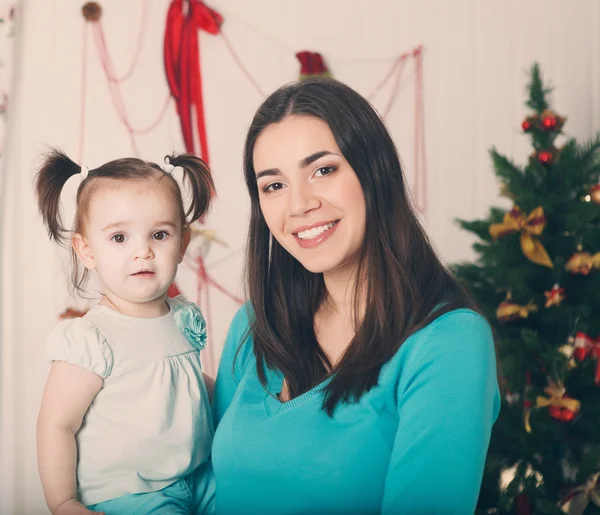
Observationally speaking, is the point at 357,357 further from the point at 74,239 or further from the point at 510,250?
the point at 510,250

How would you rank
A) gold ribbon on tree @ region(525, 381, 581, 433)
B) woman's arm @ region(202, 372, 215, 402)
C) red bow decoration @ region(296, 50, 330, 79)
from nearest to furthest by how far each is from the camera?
woman's arm @ region(202, 372, 215, 402), gold ribbon on tree @ region(525, 381, 581, 433), red bow decoration @ region(296, 50, 330, 79)

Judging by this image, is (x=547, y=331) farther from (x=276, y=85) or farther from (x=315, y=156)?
(x=276, y=85)

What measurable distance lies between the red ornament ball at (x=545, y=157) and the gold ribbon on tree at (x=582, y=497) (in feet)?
3.44

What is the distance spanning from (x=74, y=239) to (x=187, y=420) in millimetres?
445

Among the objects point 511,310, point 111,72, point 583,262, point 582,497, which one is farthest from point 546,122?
point 111,72

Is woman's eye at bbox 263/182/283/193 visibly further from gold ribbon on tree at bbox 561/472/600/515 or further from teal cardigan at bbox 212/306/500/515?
gold ribbon on tree at bbox 561/472/600/515

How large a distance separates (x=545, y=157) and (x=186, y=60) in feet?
6.41

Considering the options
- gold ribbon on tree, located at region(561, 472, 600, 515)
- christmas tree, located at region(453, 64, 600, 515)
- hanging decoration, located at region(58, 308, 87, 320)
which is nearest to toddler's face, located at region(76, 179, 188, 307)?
christmas tree, located at region(453, 64, 600, 515)

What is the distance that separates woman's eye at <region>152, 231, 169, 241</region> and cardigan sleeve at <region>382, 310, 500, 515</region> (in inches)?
23.1

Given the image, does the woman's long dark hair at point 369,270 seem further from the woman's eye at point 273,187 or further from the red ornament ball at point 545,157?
the red ornament ball at point 545,157

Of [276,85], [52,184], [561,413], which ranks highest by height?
[276,85]

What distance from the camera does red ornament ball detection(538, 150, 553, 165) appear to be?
2.42 m

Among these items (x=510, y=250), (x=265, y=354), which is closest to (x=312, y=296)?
(x=265, y=354)

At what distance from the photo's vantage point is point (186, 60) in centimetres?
360
